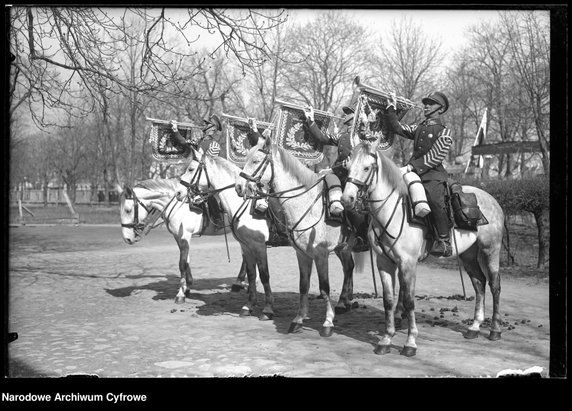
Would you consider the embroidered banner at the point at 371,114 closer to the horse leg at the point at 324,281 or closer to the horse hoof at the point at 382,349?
the horse leg at the point at 324,281

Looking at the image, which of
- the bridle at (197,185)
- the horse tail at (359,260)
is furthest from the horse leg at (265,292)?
the horse tail at (359,260)

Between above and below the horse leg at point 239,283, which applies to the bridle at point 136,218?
above

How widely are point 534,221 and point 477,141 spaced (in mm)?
2553

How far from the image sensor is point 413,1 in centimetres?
453

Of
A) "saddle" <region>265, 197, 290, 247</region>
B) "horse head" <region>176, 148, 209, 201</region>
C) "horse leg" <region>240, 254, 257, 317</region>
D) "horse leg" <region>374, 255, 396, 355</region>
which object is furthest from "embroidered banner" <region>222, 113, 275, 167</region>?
"horse leg" <region>374, 255, 396, 355</region>

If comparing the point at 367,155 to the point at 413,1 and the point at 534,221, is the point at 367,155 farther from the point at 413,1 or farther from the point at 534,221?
the point at 534,221

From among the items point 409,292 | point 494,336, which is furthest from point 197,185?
point 494,336

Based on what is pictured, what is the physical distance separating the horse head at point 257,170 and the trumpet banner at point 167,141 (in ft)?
10.7

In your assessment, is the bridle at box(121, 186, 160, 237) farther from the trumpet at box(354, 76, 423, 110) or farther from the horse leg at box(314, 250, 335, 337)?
the trumpet at box(354, 76, 423, 110)

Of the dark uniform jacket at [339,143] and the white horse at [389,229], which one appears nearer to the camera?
the white horse at [389,229]

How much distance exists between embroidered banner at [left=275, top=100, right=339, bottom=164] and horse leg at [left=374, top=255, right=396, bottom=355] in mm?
2175

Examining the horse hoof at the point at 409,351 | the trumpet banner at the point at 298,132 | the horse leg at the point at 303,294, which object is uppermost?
the trumpet banner at the point at 298,132

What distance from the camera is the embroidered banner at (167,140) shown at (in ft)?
31.0
